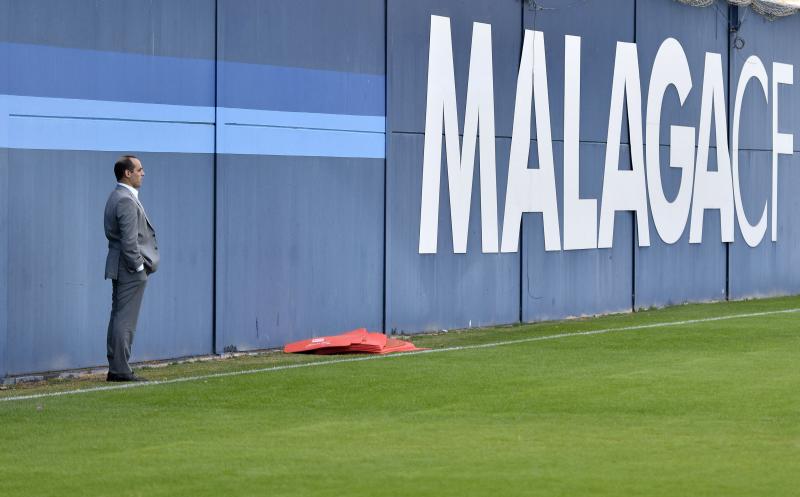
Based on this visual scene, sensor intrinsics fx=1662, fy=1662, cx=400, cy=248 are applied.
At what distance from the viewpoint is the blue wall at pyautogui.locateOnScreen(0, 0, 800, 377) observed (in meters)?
15.8

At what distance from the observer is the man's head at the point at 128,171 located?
50.0ft

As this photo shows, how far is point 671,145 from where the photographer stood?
26.7m

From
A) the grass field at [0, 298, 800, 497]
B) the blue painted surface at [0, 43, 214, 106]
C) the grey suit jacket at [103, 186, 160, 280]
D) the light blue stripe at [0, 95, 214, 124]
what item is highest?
the blue painted surface at [0, 43, 214, 106]

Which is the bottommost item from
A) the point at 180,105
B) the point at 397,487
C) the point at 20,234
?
the point at 397,487

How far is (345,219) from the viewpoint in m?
19.8

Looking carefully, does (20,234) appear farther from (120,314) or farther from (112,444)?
(112,444)

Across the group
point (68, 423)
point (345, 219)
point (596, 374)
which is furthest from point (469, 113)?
point (68, 423)

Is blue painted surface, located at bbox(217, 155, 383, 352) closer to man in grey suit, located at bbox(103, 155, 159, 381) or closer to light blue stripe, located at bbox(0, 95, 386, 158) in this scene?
light blue stripe, located at bbox(0, 95, 386, 158)

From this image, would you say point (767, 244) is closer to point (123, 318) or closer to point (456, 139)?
point (456, 139)

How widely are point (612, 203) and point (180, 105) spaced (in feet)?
31.0

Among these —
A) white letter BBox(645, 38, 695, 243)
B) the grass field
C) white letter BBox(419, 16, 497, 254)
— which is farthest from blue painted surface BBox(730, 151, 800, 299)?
the grass field

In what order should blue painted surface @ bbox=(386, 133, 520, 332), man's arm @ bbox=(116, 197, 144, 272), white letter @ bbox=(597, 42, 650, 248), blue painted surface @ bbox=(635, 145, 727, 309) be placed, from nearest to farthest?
man's arm @ bbox=(116, 197, 144, 272) → blue painted surface @ bbox=(386, 133, 520, 332) → white letter @ bbox=(597, 42, 650, 248) → blue painted surface @ bbox=(635, 145, 727, 309)

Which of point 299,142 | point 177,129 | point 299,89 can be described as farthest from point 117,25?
point 299,142

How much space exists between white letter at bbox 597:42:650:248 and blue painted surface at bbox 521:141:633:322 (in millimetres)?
168
